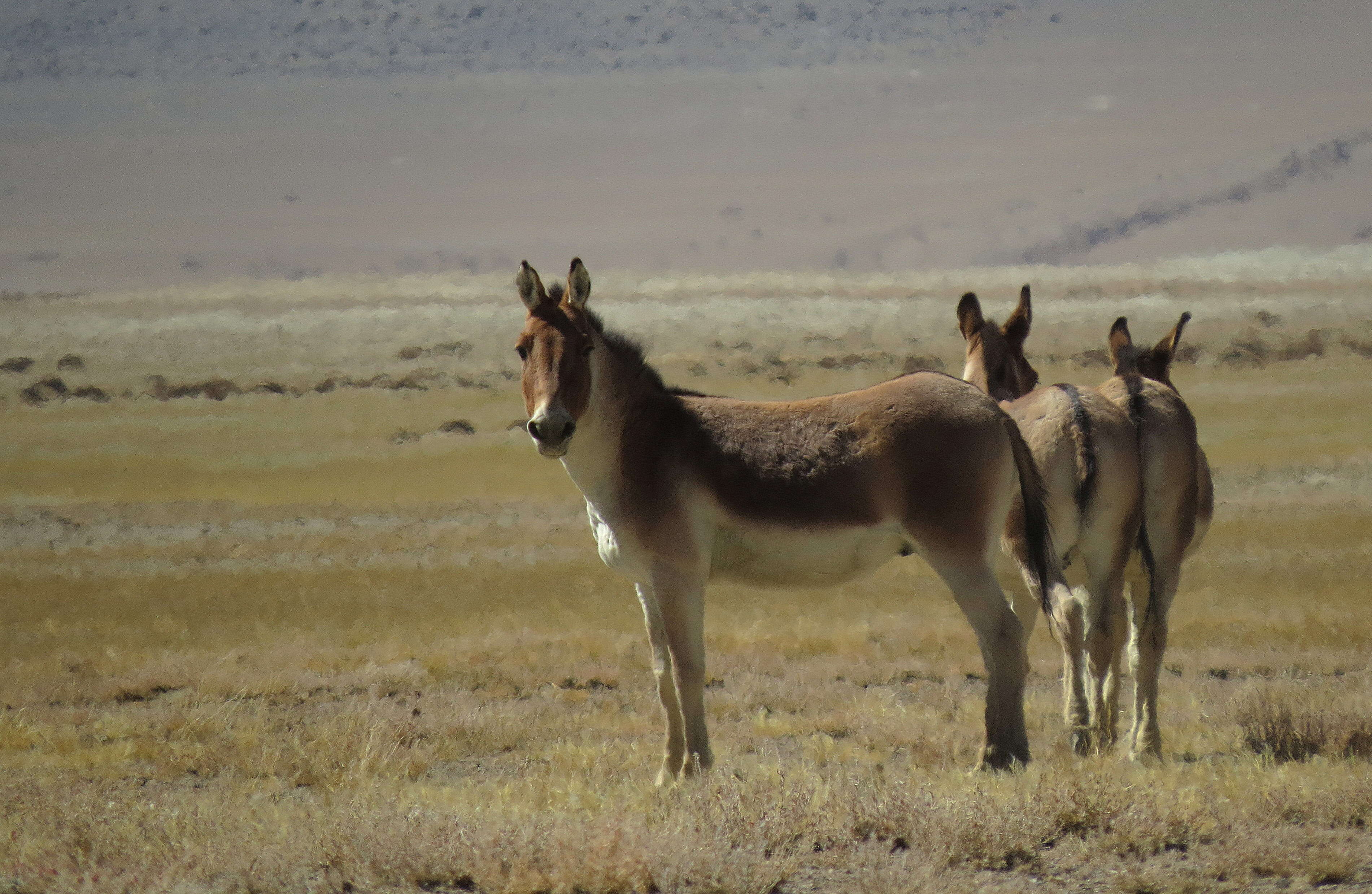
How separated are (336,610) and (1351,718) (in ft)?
43.1

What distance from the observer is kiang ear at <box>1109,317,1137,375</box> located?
9820 mm

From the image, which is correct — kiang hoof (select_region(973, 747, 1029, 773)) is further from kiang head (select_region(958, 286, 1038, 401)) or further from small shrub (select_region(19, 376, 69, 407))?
small shrub (select_region(19, 376, 69, 407))

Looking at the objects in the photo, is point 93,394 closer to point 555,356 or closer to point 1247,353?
point 1247,353

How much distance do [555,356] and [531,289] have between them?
499mm

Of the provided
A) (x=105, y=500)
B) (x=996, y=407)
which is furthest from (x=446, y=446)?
(x=996, y=407)

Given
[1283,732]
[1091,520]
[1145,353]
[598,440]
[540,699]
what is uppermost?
[1145,353]

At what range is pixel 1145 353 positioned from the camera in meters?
10.4

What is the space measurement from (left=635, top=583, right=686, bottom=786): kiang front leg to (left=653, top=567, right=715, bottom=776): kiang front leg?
0.38 ft

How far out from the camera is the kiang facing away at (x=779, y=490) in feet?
24.4

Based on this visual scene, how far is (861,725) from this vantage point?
9.89 metres

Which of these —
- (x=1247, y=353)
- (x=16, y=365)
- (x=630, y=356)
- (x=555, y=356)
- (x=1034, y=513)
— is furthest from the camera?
(x=16, y=365)

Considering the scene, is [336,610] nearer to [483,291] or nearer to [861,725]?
[861,725]

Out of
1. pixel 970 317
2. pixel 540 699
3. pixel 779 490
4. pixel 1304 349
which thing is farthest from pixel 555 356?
pixel 1304 349

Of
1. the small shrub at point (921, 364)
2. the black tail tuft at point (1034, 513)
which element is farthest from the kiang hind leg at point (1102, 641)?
the small shrub at point (921, 364)
